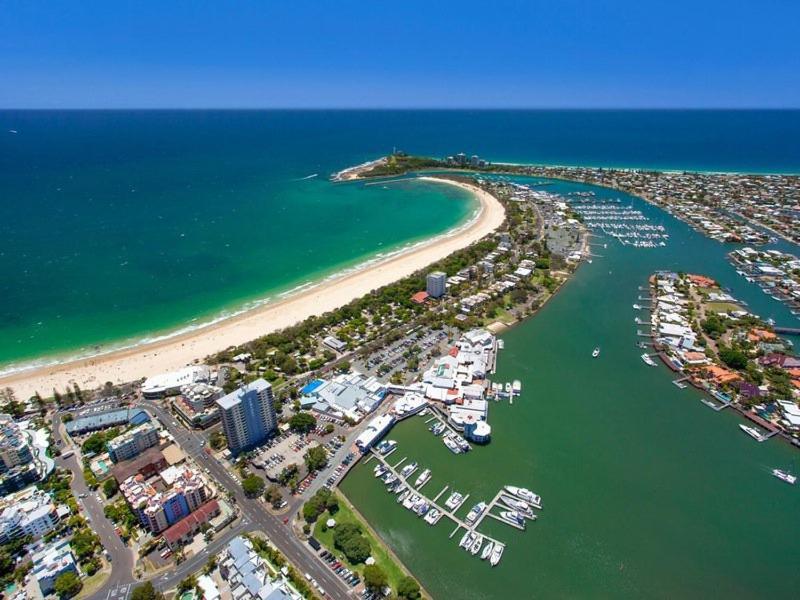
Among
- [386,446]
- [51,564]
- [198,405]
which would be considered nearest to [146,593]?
[51,564]

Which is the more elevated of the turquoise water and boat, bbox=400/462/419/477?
the turquoise water

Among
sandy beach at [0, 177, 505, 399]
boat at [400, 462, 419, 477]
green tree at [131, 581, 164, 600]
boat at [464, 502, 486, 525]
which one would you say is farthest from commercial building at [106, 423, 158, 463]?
boat at [464, 502, 486, 525]

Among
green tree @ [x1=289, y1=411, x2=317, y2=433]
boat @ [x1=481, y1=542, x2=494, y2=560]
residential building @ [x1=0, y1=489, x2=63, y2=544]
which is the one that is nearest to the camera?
residential building @ [x1=0, y1=489, x2=63, y2=544]

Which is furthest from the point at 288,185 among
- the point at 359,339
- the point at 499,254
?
the point at 359,339

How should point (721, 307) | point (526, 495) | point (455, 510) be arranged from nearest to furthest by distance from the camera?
point (455, 510) → point (526, 495) → point (721, 307)

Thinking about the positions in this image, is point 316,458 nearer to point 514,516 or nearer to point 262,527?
point 262,527

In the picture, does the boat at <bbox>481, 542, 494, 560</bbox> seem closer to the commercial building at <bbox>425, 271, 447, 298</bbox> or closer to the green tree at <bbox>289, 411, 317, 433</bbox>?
the green tree at <bbox>289, 411, 317, 433</bbox>

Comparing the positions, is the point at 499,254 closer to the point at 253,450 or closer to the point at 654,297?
the point at 654,297

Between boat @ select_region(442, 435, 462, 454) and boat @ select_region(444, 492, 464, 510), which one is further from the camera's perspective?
boat @ select_region(442, 435, 462, 454)
